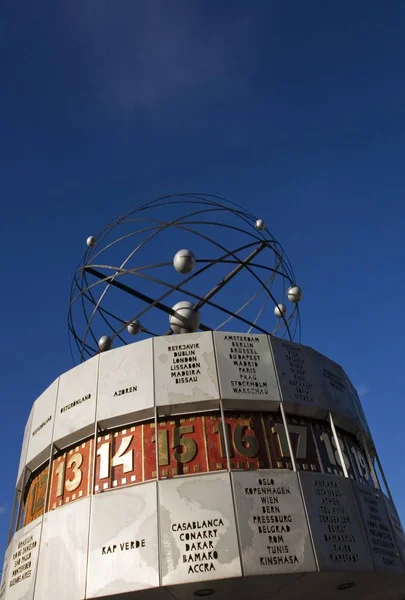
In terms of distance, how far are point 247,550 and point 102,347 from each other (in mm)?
10472

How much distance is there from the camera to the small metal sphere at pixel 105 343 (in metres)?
19.5

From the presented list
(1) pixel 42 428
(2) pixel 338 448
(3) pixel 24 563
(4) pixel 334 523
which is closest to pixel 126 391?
(1) pixel 42 428

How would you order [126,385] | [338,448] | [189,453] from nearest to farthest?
[189,453] < [338,448] < [126,385]

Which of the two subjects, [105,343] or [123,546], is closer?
[123,546]

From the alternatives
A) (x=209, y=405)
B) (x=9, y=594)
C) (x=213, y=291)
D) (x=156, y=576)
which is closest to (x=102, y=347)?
(x=213, y=291)

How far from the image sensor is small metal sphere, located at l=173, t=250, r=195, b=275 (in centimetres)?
1619

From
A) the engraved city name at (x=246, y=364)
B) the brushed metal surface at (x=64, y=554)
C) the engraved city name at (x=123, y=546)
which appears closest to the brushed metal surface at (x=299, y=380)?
the engraved city name at (x=246, y=364)

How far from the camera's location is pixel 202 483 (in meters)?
11.8

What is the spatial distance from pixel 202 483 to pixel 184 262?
703 cm

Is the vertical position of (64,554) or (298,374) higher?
(298,374)

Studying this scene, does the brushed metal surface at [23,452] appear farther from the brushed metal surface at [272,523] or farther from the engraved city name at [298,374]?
the engraved city name at [298,374]

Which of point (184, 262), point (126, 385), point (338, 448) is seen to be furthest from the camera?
point (184, 262)

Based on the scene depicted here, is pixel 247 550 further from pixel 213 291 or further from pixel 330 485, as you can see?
pixel 213 291

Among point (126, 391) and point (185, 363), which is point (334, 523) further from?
point (126, 391)
